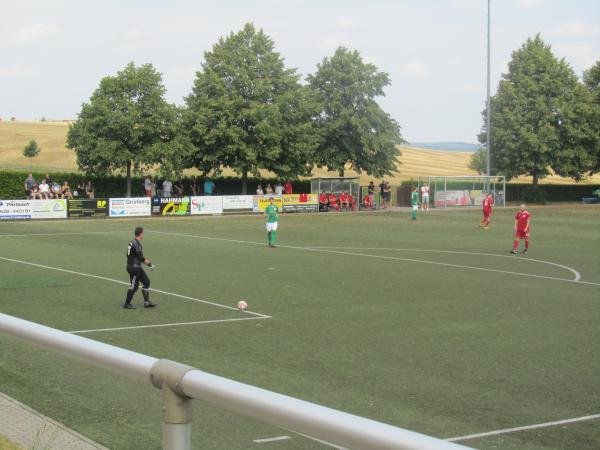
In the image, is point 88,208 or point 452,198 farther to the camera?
point 452,198

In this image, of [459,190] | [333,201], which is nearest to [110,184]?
[333,201]

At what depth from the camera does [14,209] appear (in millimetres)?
45844

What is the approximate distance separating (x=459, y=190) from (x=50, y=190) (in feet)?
104

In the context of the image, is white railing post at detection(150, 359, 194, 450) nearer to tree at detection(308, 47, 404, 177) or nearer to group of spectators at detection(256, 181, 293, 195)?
group of spectators at detection(256, 181, 293, 195)

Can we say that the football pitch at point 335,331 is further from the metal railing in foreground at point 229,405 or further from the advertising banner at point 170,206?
the advertising banner at point 170,206

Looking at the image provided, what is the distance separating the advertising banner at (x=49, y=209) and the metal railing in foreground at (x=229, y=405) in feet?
147

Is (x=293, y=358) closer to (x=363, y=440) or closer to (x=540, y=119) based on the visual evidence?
(x=363, y=440)

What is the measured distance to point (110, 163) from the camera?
186 feet

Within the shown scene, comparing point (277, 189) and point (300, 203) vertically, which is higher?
point (277, 189)

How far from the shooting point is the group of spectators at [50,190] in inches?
1989

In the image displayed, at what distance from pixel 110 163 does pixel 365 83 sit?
22.9m

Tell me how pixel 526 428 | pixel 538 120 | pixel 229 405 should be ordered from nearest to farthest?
pixel 229 405, pixel 526 428, pixel 538 120

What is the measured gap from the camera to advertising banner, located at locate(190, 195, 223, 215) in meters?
52.8

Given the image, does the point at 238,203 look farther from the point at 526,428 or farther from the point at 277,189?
the point at 526,428
